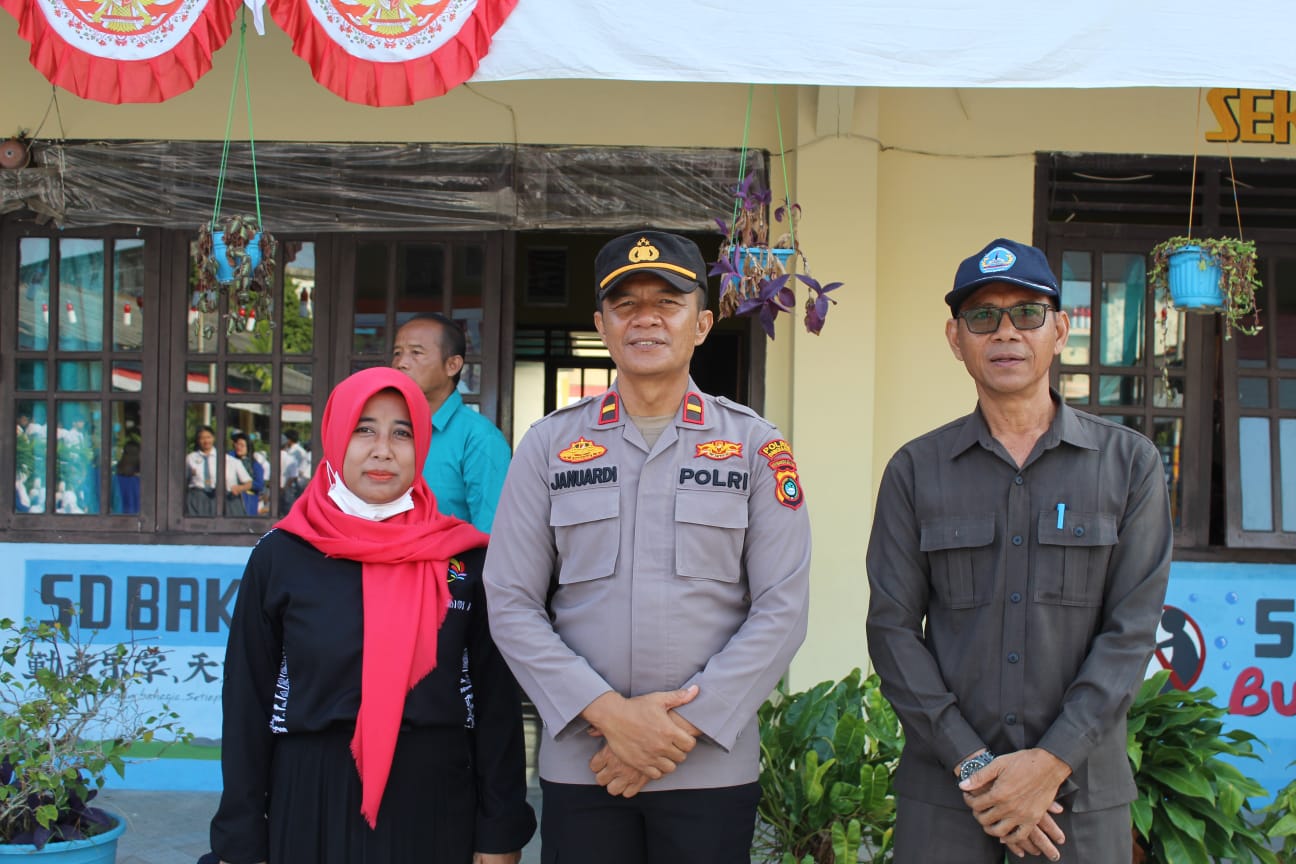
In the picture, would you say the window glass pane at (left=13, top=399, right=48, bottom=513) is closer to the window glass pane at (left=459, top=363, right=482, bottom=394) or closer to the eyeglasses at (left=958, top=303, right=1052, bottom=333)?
the window glass pane at (left=459, top=363, right=482, bottom=394)

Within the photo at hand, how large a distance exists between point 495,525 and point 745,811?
0.79m

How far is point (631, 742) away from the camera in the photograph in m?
2.07

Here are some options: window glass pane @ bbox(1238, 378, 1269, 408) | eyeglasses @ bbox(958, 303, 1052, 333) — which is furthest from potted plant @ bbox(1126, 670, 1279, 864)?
window glass pane @ bbox(1238, 378, 1269, 408)

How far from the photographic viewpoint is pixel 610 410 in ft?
7.82

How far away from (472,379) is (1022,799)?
317 cm

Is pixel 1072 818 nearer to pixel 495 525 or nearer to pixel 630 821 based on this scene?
pixel 630 821

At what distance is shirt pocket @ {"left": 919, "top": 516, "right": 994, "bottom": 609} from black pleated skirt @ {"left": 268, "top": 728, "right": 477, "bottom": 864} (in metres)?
1.12

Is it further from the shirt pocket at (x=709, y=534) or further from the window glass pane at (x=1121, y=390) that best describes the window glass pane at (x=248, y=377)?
the window glass pane at (x=1121, y=390)

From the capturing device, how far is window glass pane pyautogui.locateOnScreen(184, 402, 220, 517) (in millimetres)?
4730

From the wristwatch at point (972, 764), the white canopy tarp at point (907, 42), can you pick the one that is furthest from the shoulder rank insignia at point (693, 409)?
the white canopy tarp at point (907, 42)

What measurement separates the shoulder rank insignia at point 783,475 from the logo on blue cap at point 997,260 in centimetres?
57

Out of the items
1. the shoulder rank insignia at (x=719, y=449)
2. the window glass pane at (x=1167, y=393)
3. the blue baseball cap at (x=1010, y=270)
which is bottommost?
the shoulder rank insignia at (x=719, y=449)

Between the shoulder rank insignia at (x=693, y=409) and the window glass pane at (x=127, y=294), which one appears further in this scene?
the window glass pane at (x=127, y=294)

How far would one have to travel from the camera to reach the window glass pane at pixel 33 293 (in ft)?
15.7
